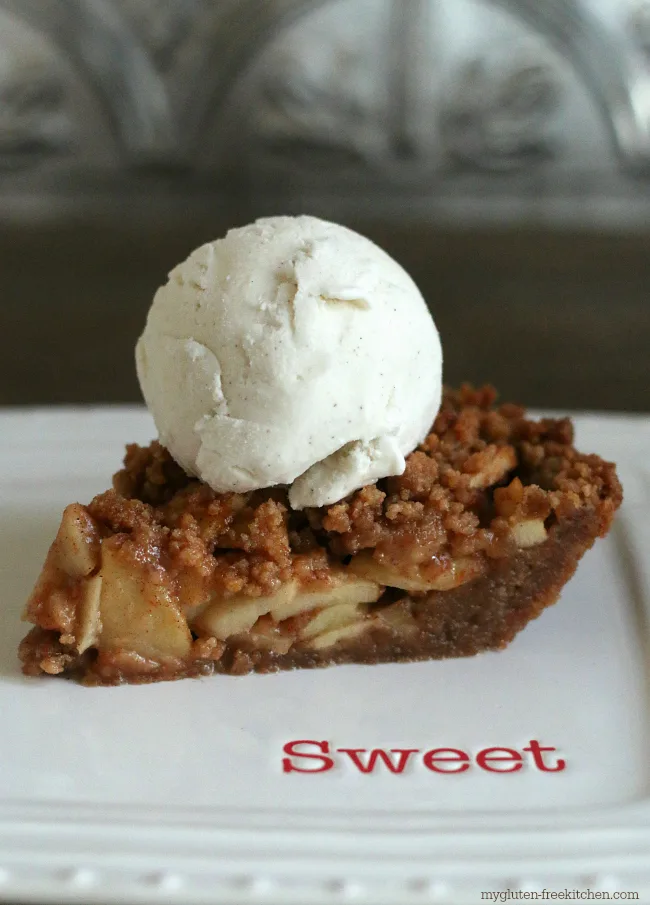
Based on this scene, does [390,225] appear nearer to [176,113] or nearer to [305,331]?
[176,113]

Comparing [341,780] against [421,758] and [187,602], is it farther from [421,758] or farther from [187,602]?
[187,602]

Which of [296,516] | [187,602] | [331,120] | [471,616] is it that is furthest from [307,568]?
[331,120]

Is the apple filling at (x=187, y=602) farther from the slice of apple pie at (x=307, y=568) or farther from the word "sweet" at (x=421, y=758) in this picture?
the word "sweet" at (x=421, y=758)

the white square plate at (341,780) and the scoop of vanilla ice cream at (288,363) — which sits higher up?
the scoop of vanilla ice cream at (288,363)

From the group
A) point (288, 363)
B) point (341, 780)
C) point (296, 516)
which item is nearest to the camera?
point (341, 780)

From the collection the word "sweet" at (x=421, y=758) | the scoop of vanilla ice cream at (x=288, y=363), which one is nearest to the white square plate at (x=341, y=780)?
the word "sweet" at (x=421, y=758)
